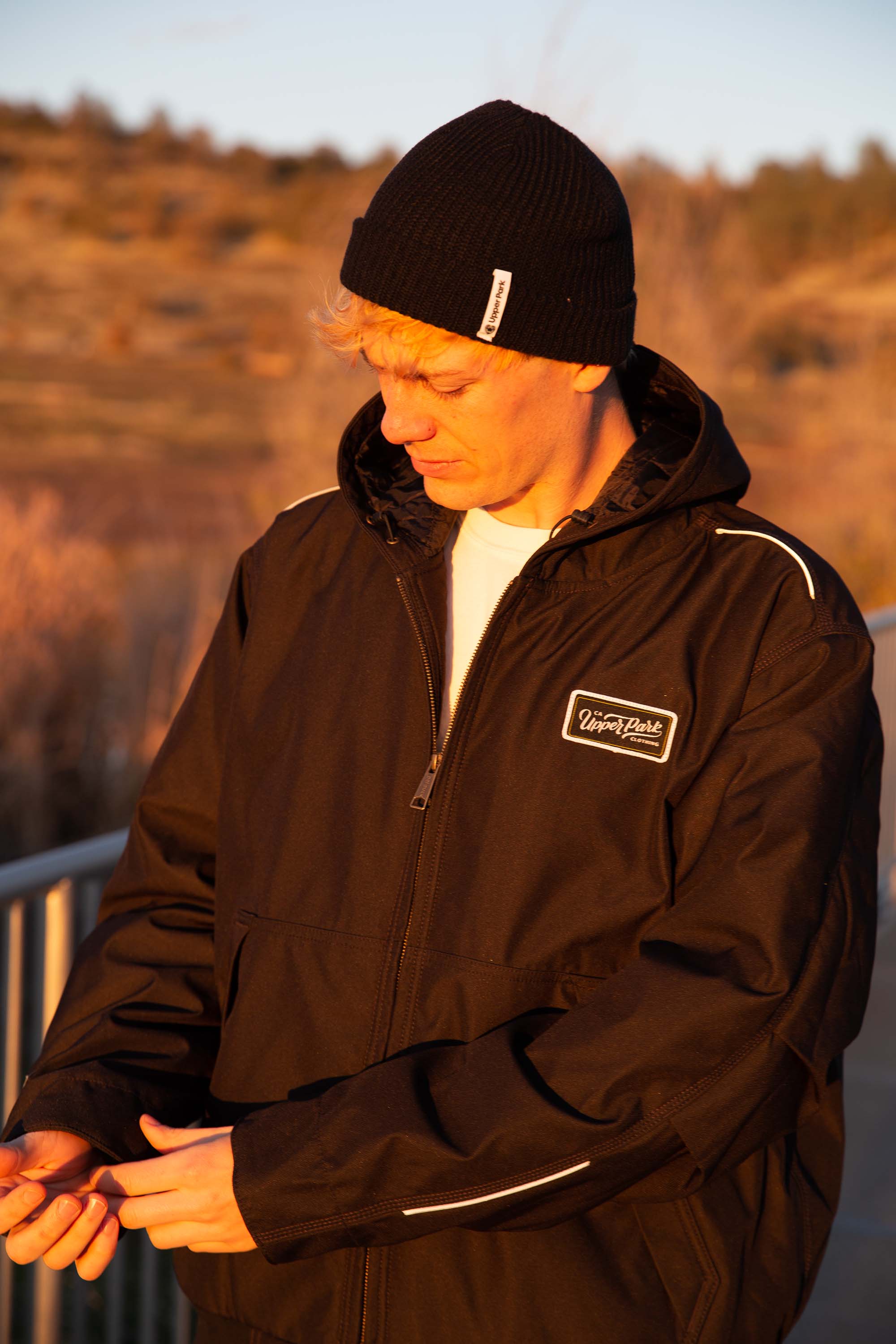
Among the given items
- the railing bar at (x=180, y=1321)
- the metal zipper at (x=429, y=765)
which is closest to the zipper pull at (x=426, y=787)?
the metal zipper at (x=429, y=765)

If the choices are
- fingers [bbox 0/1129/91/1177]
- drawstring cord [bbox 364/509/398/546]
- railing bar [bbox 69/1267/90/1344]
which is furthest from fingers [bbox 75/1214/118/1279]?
railing bar [bbox 69/1267/90/1344]

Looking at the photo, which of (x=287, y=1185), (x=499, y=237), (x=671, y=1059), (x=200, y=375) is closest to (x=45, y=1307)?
(x=287, y=1185)

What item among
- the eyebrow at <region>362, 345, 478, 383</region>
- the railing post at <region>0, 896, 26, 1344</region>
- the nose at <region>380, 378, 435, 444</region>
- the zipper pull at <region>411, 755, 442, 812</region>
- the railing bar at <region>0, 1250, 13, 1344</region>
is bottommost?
the railing bar at <region>0, 1250, 13, 1344</region>

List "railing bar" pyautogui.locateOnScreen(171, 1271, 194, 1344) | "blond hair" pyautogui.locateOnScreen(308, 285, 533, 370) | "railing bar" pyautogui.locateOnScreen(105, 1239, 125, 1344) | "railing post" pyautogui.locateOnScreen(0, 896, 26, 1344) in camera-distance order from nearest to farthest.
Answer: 1. "blond hair" pyautogui.locateOnScreen(308, 285, 533, 370)
2. "railing post" pyautogui.locateOnScreen(0, 896, 26, 1344)
3. "railing bar" pyautogui.locateOnScreen(105, 1239, 125, 1344)
4. "railing bar" pyautogui.locateOnScreen(171, 1271, 194, 1344)

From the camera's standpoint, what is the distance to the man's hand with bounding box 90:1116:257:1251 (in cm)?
142

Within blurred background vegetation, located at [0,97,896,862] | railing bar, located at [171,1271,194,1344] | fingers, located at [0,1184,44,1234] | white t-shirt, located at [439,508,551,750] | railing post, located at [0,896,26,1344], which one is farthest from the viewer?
blurred background vegetation, located at [0,97,896,862]

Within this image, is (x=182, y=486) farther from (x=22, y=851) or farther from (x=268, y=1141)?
(x=268, y=1141)

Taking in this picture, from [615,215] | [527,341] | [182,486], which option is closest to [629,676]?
[527,341]

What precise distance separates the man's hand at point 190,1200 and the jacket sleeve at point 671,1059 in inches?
1.3

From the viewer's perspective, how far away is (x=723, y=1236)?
1.47m

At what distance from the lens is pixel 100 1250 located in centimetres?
143

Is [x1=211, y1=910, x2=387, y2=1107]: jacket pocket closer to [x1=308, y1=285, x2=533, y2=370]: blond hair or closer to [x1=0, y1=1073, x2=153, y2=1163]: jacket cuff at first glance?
[x1=0, y1=1073, x2=153, y2=1163]: jacket cuff

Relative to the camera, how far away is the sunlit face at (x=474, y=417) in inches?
61.2

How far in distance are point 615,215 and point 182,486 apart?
71.1 ft
